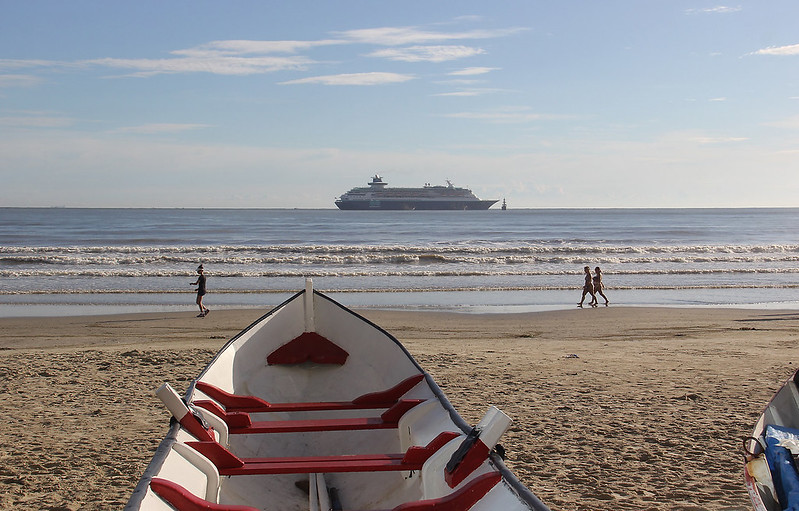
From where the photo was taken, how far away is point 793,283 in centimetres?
2177

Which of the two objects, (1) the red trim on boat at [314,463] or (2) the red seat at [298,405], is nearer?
(1) the red trim on boat at [314,463]

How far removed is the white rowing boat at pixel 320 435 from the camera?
2907 mm

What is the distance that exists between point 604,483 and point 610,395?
2510 mm

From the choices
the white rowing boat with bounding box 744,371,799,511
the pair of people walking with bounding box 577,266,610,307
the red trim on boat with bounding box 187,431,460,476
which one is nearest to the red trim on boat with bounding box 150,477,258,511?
the red trim on boat with bounding box 187,431,460,476

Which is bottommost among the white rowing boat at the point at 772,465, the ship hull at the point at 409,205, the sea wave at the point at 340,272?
the sea wave at the point at 340,272

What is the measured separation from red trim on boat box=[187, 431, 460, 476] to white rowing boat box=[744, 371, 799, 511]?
156cm

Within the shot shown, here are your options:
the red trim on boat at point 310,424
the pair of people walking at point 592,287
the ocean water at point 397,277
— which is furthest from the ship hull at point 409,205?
the red trim on boat at point 310,424

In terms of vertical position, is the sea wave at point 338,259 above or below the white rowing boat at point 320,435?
below

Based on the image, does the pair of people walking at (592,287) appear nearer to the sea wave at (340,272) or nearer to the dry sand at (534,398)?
the dry sand at (534,398)

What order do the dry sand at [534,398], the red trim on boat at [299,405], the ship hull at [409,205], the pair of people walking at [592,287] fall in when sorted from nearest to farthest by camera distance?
the red trim on boat at [299,405] < the dry sand at [534,398] < the pair of people walking at [592,287] < the ship hull at [409,205]

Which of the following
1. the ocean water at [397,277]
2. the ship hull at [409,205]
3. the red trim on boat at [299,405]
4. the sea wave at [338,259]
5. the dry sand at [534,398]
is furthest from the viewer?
the ship hull at [409,205]

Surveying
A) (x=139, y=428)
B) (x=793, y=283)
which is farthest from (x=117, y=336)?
(x=793, y=283)

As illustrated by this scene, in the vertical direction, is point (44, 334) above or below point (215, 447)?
below

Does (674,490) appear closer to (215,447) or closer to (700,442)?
(700,442)
